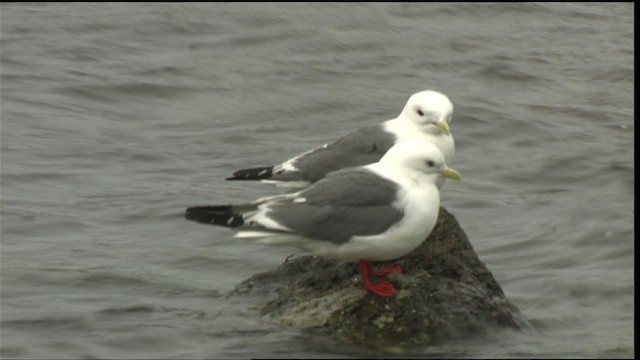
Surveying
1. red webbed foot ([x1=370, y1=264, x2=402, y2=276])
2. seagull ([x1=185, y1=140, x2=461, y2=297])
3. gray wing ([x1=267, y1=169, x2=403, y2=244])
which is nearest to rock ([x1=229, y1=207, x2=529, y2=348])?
red webbed foot ([x1=370, y1=264, x2=402, y2=276])

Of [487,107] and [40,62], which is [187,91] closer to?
[40,62]

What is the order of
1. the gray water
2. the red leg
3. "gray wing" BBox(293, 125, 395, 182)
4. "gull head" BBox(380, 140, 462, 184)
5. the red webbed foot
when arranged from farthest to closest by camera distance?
the gray water
"gray wing" BBox(293, 125, 395, 182)
the red webbed foot
"gull head" BBox(380, 140, 462, 184)
the red leg

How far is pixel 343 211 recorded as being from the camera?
7.44 metres

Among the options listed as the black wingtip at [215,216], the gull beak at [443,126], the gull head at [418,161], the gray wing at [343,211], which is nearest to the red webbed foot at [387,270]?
the gray wing at [343,211]

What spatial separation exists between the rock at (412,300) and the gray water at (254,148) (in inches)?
4.7

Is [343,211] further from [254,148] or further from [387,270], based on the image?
[254,148]

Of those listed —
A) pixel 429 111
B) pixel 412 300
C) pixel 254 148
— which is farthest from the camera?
pixel 254 148

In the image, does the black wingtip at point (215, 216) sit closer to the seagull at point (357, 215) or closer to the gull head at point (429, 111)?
the seagull at point (357, 215)

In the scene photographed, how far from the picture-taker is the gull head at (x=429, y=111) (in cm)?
873

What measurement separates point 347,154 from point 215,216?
4.77 ft

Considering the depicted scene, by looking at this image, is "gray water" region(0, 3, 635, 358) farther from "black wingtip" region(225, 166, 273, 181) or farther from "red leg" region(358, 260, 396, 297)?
"black wingtip" region(225, 166, 273, 181)

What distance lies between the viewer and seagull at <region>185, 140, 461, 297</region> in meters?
7.34

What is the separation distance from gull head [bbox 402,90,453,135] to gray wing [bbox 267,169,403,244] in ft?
4.20

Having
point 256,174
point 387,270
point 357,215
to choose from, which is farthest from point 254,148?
point 357,215
